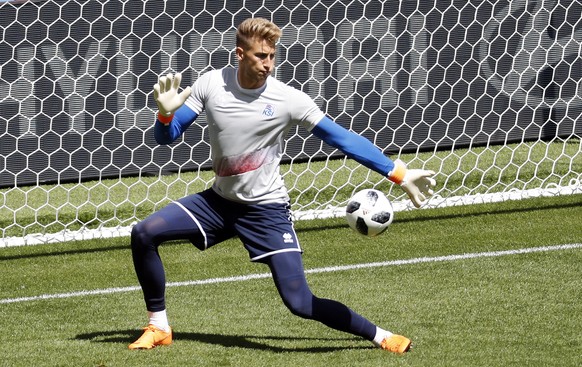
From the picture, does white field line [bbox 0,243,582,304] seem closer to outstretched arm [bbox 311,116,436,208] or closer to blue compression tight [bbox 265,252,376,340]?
blue compression tight [bbox 265,252,376,340]

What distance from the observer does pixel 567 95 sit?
35.4 ft

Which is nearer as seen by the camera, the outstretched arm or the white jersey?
the outstretched arm

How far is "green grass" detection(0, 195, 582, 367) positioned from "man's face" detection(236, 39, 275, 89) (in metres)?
1.25

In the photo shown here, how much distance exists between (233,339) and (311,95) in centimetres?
488

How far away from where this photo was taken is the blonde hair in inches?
201

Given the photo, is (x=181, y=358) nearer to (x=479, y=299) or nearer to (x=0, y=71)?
(x=479, y=299)

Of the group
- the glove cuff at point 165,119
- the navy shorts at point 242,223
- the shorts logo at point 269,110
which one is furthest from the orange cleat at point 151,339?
the shorts logo at point 269,110

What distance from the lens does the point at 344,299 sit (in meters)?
6.37

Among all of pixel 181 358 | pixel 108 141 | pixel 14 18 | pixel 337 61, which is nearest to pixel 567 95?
pixel 337 61

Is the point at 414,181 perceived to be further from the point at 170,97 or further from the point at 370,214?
the point at 170,97

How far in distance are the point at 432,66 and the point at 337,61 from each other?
90 cm

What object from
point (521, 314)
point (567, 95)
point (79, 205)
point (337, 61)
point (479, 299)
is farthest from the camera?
point (567, 95)

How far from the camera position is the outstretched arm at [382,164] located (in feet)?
16.7

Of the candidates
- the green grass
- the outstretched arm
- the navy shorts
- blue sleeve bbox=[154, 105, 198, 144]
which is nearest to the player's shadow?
the green grass
